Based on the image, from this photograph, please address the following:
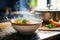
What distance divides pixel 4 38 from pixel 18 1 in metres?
1.14

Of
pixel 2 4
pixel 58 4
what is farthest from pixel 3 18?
pixel 58 4

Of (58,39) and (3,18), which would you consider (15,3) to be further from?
(58,39)

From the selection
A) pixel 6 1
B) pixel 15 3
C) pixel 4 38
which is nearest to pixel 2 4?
pixel 6 1

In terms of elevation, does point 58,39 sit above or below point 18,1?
below

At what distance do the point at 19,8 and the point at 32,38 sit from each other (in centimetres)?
115

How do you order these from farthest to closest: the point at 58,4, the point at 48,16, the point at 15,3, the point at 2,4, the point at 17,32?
the point at 58,4
the point at 15,3
the point at 2,4
the point at 48,16
the point at 17,32

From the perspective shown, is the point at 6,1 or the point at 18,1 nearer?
the point at 6,1

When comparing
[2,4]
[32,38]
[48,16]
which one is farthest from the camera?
[2,4]

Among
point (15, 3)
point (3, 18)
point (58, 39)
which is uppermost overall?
point (15, 3)

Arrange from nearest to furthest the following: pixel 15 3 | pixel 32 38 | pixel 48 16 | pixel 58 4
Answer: pixel 32 38
pixel 48 16
pixel 15 3
pixel 58 4

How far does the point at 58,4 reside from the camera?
224cm

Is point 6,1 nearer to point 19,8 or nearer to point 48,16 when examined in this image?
point 19,8

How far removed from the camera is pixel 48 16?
65.2 inches

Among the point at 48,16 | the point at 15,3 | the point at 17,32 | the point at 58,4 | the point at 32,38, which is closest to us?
the point at 32,38
